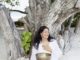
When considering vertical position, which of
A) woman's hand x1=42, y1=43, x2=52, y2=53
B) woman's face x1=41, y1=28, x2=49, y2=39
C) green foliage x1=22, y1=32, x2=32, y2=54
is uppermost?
woman's face x1=41, y1=28, x2=49, y2=39

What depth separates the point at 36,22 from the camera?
560cm

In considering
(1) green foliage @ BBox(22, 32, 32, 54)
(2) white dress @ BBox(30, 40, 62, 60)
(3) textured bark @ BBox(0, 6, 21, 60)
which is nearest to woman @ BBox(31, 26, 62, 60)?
(2) white dress @ BBox(30, 40, 62, 60)

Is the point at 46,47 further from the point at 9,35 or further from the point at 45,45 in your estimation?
the point at 9,35

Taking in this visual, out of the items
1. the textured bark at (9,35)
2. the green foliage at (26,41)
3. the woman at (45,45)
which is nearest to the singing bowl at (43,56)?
the woman at (45,45)

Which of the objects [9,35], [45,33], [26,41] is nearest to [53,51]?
[45,33]

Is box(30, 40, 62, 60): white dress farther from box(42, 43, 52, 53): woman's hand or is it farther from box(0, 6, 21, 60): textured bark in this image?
Answer: box(0, 6, 21, 60): textured bark

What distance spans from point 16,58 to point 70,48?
2.30 m

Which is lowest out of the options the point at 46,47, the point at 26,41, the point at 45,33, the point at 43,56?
the point at 26,41

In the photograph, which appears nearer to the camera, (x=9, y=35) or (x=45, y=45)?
(x=45, y=45)

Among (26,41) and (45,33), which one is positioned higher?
(45,33)

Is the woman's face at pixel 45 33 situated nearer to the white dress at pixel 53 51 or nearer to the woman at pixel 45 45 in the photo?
the woman at pixel 45 45

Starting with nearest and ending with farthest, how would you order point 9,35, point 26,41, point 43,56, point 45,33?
point 45,33 → point 43,56 → point 9,35 → point 26,41

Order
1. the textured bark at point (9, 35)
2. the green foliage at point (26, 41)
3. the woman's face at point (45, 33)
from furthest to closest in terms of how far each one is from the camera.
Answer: the green foliage at point (26, 41), the textured bark at point (9, 35), the woman's face at point (45, 33)

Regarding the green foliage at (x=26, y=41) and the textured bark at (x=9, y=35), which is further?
the green foliage at (x=26, y=41)
